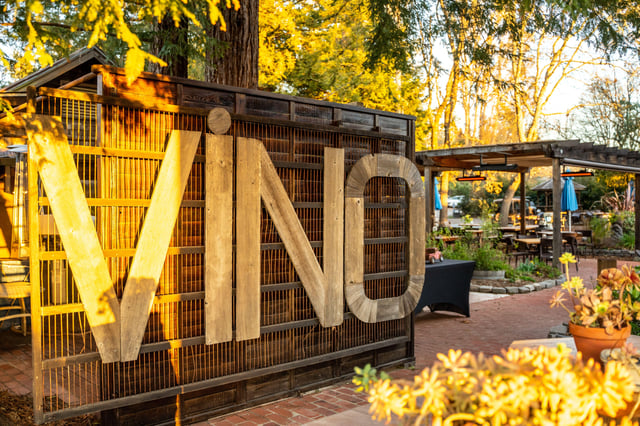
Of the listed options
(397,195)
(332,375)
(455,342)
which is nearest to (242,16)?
(397,195)

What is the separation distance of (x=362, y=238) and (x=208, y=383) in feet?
6.35

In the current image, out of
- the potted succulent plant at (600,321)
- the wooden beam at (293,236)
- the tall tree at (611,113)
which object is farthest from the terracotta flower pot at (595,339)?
the tall tree at (611,113)

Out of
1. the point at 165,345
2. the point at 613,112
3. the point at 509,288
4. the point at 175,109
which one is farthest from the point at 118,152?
the point at 613,112

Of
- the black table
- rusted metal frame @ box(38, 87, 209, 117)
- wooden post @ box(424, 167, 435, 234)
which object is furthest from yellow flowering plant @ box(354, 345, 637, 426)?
wooden post @ box(424, 167, 435, 234)

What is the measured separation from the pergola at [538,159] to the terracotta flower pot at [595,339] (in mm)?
10504

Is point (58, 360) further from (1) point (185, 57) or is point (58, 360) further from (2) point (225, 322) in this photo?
(1) point (185, 57)

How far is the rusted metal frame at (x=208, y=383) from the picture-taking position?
3.54 metres

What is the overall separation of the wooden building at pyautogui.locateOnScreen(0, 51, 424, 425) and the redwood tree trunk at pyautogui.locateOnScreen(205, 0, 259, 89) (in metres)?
1.73

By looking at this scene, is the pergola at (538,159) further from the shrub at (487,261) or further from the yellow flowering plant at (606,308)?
the yellow flowering plant at (606,308)

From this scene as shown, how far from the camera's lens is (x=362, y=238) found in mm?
5148

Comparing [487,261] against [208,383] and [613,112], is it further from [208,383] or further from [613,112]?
[613,112]

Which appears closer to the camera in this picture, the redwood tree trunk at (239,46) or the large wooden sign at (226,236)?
the large wooden sign at (226,236)

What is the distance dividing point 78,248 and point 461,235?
12.0 m

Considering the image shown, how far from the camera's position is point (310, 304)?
486 cm
